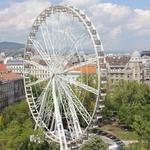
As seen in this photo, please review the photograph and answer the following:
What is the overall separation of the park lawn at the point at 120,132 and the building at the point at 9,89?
25.8 metres

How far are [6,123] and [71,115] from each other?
1428cm

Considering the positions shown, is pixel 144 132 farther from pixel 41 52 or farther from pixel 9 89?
pixel 9 89

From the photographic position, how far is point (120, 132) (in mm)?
57500

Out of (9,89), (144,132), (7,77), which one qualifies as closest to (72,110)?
→ (144,132)

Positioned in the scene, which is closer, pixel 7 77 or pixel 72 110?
pixel 72 110

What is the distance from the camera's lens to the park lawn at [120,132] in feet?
173

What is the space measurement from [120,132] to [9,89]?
34909mm

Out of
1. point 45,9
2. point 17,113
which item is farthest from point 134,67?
point 45,9

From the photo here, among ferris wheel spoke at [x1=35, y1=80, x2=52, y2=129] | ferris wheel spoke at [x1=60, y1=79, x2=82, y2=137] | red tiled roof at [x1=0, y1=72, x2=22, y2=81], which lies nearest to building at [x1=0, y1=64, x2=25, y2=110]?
red tiled roof at [x1=0, y1=72, x2=22, y2=81]

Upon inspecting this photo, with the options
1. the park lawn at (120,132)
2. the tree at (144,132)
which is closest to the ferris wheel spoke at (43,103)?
the tree at (144,132)

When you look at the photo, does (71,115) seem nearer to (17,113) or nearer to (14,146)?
(14,146)

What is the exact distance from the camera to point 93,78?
6394cm

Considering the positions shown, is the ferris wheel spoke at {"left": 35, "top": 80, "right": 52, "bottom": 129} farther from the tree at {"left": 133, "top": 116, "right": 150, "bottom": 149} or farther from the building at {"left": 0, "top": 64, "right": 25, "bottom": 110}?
the building at {"left": 0, "top": 64, "right": 25, "bottom": 110}

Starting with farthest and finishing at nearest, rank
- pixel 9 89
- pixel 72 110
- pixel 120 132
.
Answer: pixel 9 89, pixel 120 132, pixel 72 110
